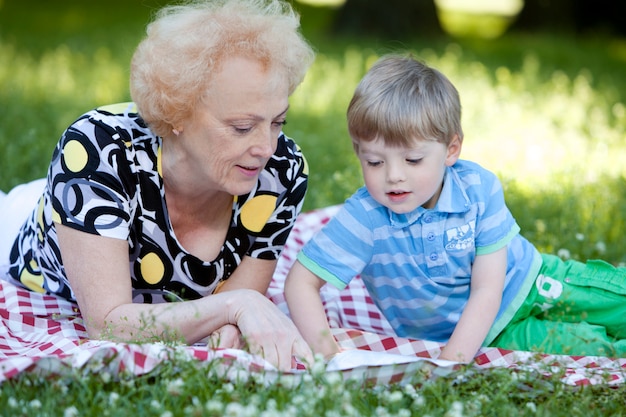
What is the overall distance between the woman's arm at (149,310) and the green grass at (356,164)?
26cm

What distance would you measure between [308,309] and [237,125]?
749mm

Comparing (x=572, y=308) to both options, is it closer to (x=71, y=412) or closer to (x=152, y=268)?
(x=152, y=268)

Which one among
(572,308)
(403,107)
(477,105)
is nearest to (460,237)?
(403,107)

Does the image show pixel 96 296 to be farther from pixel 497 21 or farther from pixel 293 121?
pixel 497 21

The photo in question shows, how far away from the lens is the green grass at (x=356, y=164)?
2.71 metres

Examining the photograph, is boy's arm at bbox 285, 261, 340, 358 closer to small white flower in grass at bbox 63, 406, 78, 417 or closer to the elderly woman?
the elderly woman

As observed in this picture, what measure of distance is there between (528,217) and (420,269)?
1829 millimetres

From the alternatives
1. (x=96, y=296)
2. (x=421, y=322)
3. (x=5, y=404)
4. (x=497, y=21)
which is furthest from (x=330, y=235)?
(x=497, y=21)

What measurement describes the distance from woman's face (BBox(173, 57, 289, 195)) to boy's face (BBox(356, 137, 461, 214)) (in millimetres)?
374

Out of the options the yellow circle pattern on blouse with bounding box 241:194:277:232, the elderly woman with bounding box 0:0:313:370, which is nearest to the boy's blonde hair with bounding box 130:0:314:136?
the elderly woman with bounding box 0:0:313:370

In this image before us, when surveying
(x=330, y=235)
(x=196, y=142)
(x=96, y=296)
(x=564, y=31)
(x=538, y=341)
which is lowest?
(x=538, y=341)

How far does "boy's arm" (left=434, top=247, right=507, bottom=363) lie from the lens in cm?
334

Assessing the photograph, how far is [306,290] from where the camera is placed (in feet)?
11.1

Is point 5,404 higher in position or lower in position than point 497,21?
lower
